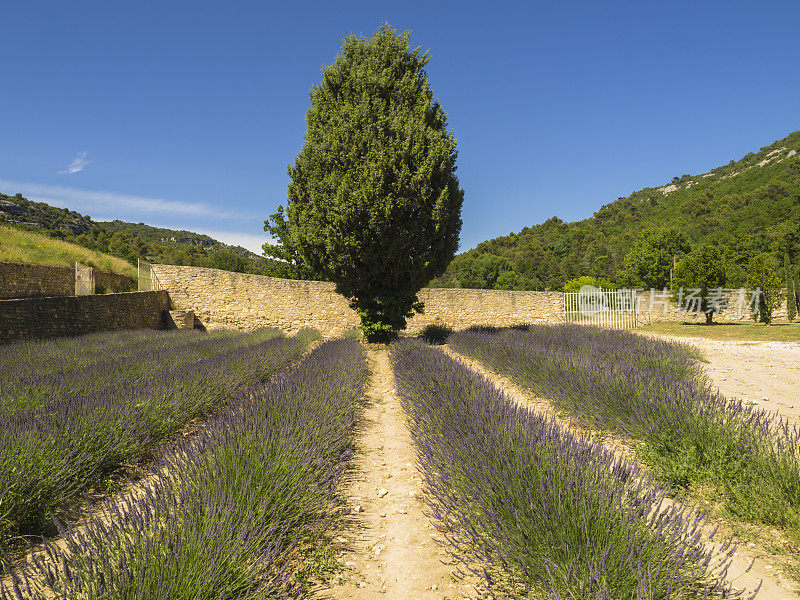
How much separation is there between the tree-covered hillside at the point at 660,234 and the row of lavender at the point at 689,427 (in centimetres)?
1597

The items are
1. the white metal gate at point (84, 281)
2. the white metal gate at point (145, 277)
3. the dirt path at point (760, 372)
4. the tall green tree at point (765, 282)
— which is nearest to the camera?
the dirt path at point (760, 372)

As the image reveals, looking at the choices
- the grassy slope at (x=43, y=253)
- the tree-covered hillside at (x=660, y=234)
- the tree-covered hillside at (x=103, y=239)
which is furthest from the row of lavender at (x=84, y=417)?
the tree-covered hillside at (x=103, y=239)

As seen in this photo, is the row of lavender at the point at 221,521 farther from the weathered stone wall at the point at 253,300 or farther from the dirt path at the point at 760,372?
the weathered stone wall at the point at 253,300

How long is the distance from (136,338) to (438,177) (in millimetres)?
7103

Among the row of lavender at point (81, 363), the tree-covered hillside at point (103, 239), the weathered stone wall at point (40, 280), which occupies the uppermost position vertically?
the tree-covered hillside at point (103, 239)

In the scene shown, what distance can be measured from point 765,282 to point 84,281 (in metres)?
23.0

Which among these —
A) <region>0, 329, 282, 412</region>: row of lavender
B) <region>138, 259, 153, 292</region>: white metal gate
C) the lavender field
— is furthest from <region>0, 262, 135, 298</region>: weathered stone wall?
the lavender field

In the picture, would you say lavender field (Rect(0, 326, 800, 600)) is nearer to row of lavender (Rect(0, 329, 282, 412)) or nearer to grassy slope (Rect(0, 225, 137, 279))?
row of lavender (Rect(0, 329, 282, 412))

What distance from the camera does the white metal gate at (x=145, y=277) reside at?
12414mm

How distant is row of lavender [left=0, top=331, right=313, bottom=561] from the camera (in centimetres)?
203

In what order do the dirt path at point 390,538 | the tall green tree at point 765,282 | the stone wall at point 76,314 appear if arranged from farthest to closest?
the tall green tree at point 765,282, the stone wall at point 76,314, the dirt path at point 390,538

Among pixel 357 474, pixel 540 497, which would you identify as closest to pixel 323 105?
pixel 357 474

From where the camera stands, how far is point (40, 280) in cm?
1064

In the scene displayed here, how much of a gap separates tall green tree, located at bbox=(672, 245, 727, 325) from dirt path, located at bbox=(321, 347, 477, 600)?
16.7 meters
